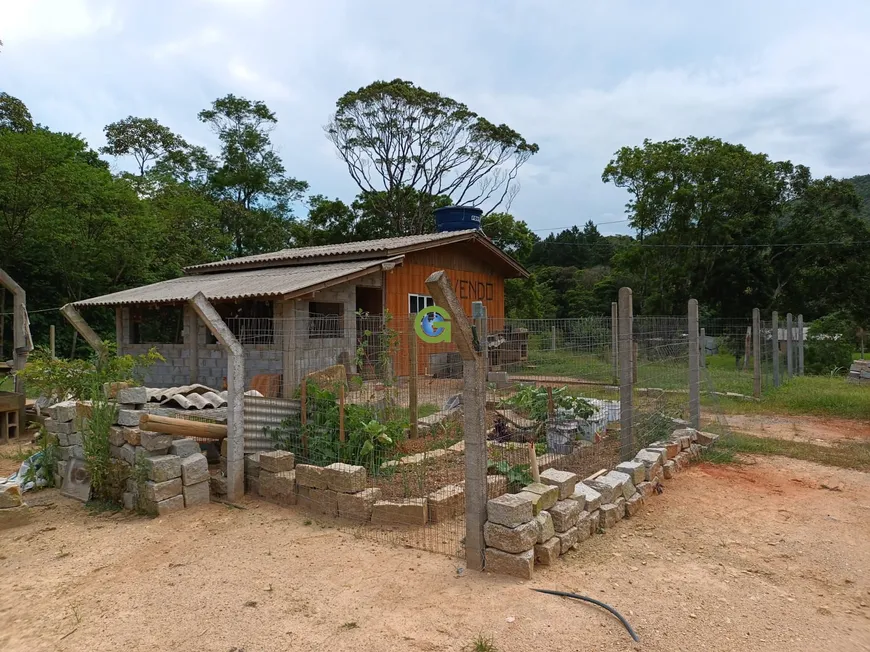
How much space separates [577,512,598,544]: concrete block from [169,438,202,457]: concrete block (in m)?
3.83

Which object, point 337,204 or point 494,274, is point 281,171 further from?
point 494,274

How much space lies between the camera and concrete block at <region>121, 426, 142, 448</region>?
5.43 meters

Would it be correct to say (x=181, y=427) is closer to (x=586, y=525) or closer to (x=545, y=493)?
(x=545, y=493)

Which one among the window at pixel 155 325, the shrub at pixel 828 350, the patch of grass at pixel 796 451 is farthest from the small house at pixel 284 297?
the shrub at pixel 828 350

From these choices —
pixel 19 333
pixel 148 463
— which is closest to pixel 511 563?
pixel 148 463

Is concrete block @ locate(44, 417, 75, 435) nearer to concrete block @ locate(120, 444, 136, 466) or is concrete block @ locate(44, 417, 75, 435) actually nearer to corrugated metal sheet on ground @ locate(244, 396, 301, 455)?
concrete block @ locate(120, 444, 136, 466)

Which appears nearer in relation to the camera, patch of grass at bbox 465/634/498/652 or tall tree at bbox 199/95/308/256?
patch of grass at bbox 465/634/498/652

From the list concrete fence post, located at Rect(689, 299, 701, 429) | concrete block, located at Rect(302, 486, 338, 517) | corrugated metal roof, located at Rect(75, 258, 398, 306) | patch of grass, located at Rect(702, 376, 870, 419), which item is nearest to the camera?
concrete block, located at Rect(302, 486, 338, 517)

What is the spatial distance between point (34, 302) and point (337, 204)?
15578 mm

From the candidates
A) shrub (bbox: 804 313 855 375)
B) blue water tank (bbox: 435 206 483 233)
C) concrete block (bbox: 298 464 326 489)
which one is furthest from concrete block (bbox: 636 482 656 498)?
blue water tank (bbox: 435 206 483 233)

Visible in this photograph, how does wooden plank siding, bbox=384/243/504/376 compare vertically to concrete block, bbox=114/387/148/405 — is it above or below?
above

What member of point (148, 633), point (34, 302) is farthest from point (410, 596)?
point (34, 302)

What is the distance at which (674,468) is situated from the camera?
621 cm

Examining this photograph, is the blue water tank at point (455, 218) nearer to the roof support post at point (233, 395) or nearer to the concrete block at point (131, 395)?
the roof support post at point (233, 395)
